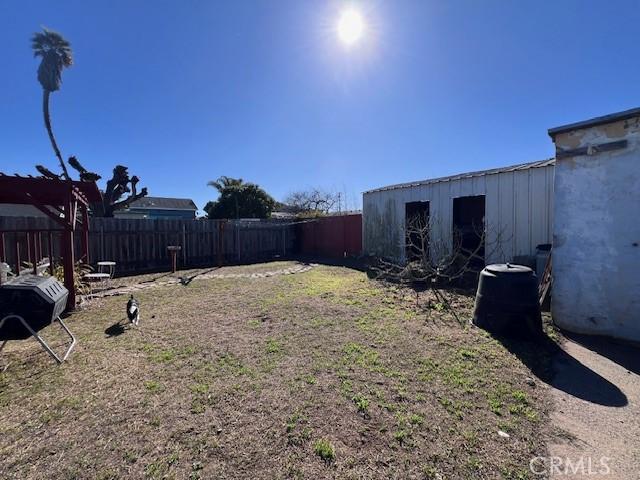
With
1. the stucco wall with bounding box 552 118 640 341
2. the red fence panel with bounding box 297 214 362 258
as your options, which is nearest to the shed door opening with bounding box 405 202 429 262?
the red fence panel with bounding box 297 214 362 258

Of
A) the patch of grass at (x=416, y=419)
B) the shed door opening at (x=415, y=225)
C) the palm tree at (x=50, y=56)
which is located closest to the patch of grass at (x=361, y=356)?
the patch of grass at (x=416, y=419)

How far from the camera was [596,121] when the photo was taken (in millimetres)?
3883

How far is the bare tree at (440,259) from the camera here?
22.3ft

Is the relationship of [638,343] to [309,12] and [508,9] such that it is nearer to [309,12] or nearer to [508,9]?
[508,9]

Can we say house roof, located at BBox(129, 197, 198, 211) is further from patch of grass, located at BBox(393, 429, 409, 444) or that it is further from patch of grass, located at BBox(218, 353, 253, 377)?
patch of grass, located at BBox(393, 429, 409, 444)

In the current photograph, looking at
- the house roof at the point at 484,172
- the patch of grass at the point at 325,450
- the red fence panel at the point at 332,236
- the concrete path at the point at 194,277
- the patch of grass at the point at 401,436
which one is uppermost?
the house roof at the point at 484,172

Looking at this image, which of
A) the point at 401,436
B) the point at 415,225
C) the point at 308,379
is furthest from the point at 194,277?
the point at 401,436

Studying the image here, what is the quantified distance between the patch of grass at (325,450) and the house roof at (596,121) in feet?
15.8

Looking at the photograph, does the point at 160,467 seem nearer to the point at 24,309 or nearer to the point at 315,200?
the point at 24,309

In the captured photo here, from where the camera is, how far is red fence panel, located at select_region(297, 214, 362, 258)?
12703 millimetres

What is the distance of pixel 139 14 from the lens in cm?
670

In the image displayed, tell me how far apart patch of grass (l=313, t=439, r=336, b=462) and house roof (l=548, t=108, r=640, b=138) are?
4808 mm

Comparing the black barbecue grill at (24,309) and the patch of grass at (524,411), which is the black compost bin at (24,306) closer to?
the black barbecue grill at (24,309)

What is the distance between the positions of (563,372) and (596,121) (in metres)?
3.12
